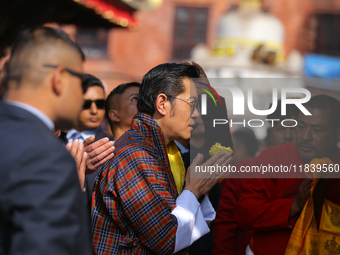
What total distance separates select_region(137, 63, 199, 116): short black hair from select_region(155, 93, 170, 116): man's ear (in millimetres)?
19

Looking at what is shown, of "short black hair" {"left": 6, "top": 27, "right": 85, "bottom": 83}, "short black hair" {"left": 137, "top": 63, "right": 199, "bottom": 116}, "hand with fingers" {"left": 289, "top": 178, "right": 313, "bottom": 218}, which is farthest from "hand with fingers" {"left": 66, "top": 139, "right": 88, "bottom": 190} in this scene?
"hand with fingers" {"left": 289, "top": 178, "right": 313, "bottom": 218}

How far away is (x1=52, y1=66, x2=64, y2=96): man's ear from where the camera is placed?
129 centimetres

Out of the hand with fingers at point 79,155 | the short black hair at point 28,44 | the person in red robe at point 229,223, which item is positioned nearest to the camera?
the short black hair at point 28,44

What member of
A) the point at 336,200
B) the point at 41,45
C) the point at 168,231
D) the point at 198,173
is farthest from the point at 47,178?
the point at 336,200

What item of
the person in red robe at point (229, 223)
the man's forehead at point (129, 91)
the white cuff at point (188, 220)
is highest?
the man's forehead at point (129, 91)

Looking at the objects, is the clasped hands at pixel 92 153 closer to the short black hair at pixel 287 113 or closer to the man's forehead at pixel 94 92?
the short black hair at pixel 287 113

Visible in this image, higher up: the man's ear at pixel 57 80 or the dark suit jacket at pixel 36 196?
the man's ear at pixel 57 80

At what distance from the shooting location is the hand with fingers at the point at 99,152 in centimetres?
184

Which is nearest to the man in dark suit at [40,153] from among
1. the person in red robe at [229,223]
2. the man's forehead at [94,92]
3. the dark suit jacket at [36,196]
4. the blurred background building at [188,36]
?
the dark suit jacket at [36,196]

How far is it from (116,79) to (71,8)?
11.0 m

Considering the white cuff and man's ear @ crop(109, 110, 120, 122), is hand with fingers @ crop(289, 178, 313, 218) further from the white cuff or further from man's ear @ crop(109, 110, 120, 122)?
man's ear @ crop(109, 110, 120, 122)

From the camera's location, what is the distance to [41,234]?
107 cm

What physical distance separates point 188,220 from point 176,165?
0.44m

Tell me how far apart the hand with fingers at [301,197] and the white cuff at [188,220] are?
488 mm
